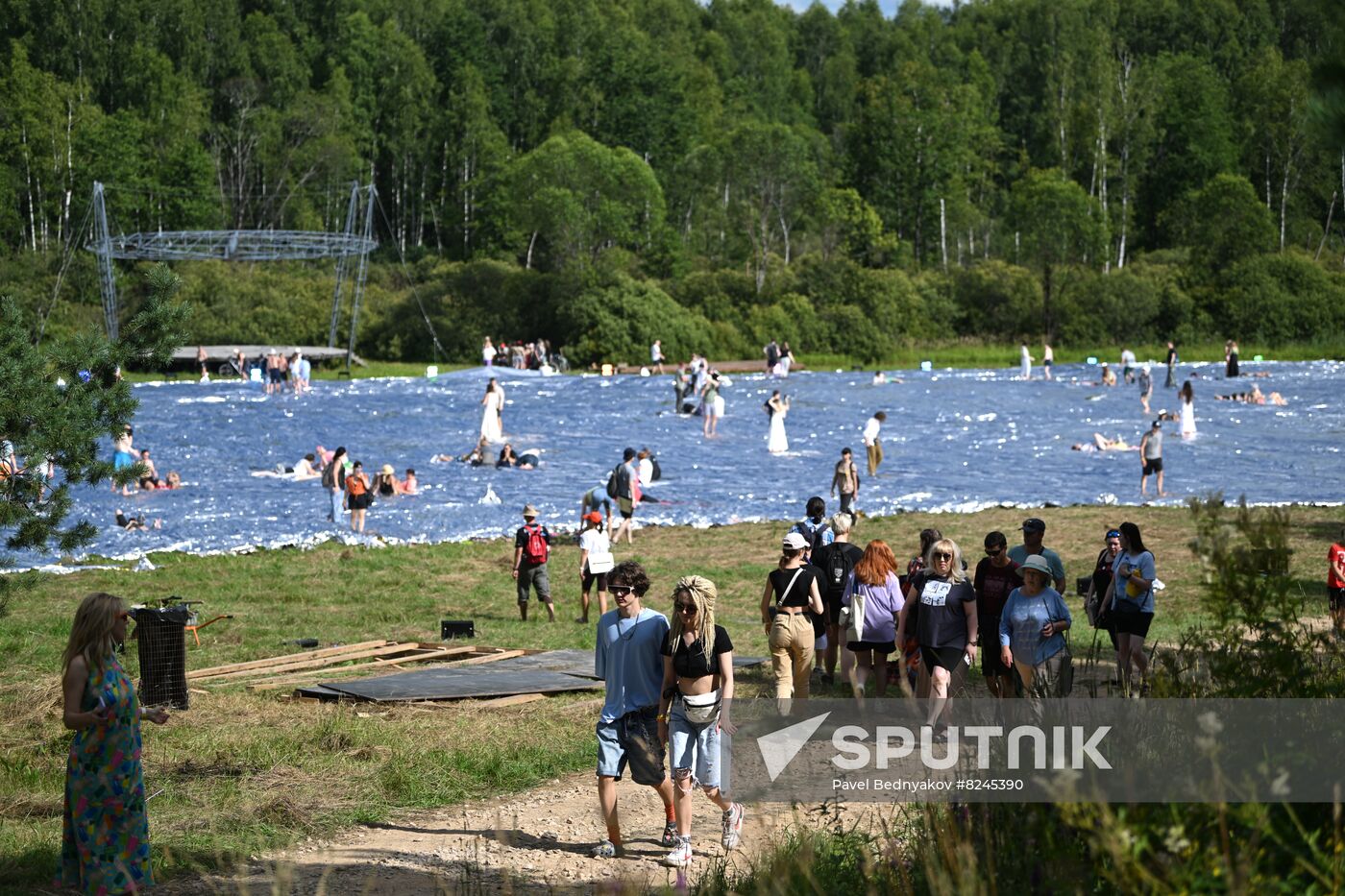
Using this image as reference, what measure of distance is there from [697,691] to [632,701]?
1.05 ft

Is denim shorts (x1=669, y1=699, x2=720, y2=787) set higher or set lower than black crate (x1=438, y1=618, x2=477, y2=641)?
higher

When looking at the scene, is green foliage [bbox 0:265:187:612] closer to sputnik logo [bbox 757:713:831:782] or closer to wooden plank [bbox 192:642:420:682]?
wooden plank [bbox 192:642:420:682]

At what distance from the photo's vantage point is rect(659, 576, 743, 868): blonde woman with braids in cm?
746

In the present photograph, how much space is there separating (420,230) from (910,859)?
268 feet

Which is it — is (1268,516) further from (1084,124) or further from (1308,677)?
(1084,124)

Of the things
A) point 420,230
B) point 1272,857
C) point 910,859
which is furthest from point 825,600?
point 420,230

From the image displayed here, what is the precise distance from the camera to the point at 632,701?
24.8 ft

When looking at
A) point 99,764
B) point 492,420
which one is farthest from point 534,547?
point 492,420

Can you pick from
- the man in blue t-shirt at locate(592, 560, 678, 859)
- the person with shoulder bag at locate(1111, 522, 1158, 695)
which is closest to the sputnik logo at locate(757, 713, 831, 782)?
the man in blue t-shirt at locate(592, 560, 678, 859)

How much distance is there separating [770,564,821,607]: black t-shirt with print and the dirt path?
73.2 inches

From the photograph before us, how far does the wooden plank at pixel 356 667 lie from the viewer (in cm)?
1203

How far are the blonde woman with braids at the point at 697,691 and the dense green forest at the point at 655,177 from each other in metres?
45.9

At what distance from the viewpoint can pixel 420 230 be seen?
8550 centimetres

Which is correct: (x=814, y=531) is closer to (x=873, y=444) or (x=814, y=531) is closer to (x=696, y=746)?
(x=696, y=746)
